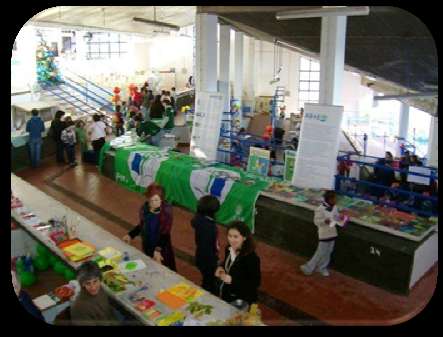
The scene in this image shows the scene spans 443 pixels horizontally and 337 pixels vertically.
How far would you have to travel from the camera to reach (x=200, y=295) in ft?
13.2

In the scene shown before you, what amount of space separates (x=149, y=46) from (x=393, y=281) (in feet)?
75.5

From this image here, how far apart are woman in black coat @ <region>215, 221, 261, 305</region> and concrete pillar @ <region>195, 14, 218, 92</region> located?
25.4 feet

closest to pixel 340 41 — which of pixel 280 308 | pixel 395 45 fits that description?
pixel 395 45

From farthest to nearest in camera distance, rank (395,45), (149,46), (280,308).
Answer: (149,46) < (395,45) < (280,308)

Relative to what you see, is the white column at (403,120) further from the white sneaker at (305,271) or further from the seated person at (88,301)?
the seated person at (88,301)

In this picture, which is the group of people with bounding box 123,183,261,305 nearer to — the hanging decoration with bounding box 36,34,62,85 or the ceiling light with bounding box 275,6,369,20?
the ceiling light with bounding box 275,6,369,20

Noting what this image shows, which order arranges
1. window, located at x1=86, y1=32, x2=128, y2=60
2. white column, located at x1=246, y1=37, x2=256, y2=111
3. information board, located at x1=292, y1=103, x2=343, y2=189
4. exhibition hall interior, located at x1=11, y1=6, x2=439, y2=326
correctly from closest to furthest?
exhibition hall interior, located at x1=11, y1=6, x2=439, y2=326, information board, located at x1=292, y1=103, x2=343, y2=189, white column, located at x1=246, y1=37, x2=256, y2=111, window, located at x1=86, y1=32, x2=128, y2=60

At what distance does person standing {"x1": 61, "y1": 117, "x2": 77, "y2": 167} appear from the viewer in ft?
39.3

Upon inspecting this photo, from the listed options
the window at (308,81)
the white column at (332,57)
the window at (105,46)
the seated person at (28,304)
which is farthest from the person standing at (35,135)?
the window at (308,81)

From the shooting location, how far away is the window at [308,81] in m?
24.8

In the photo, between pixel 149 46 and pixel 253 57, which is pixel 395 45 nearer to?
pixel 253 57

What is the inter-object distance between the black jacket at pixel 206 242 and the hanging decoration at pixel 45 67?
713 inches

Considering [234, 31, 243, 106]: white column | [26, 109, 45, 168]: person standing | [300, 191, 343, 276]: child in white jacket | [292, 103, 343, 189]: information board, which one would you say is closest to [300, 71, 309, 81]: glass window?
[234, 31, 243, 106]: white column
